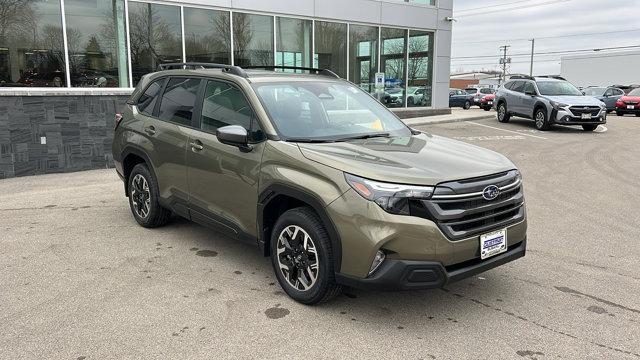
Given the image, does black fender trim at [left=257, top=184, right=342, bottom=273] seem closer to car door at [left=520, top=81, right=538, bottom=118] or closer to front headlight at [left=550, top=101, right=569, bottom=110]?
front headlight at [left=550, top=101, right=569, bottom=110]

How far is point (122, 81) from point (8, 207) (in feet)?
19.1

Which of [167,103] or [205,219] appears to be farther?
[167,103]

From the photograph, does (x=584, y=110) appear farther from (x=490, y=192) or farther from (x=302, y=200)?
(x=302, y=200)

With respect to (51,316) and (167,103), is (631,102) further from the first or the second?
(51,316)

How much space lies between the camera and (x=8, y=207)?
287 inches

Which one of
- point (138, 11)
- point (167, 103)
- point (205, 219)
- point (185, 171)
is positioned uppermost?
point (138, 11)

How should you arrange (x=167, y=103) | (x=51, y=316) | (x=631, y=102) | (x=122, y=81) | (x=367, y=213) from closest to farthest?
(x=367, y=213) → (x=51, y=316) → (x=167, y=103) → (x=122, y=81) → (x=631, y=102)

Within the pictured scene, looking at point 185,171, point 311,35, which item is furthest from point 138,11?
point 185,171

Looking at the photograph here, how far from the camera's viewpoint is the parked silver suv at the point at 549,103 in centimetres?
1578

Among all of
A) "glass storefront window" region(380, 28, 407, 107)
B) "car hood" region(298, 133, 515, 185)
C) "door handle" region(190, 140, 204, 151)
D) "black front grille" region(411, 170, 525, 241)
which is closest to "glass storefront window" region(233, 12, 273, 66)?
"glass storefront window" region(380, 28, 407, 107)

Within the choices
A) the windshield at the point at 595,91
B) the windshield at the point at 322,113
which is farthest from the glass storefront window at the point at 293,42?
the windshield at the point at 595,91

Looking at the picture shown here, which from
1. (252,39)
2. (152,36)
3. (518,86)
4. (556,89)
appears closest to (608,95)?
(518,86)

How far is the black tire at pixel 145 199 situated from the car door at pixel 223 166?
2.73 ft

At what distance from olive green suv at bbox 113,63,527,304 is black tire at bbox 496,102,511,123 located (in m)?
15.3
